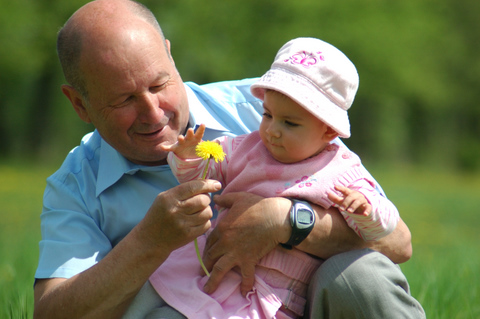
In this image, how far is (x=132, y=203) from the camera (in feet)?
9.09

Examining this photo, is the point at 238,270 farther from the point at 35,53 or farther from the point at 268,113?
the point at 35,53

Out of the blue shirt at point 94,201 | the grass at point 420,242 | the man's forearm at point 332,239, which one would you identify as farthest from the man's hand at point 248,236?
the grass at point 420,242

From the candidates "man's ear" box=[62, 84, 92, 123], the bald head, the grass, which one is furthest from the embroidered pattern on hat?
the grass

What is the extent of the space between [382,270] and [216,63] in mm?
19835

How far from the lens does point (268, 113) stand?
2.55 meters

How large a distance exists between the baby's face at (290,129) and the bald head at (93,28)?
757 millimetres

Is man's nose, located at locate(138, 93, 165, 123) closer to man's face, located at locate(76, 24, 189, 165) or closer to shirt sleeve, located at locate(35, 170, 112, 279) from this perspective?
man's face, located at locate(76, 24, 189, 165)

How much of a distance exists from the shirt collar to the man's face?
0.04 metres

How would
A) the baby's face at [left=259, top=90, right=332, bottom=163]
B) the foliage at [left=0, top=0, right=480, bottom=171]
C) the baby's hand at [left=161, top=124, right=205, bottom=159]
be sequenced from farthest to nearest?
the foliage at [left=0, top=0, right=480, bottom=171]
the baby's face at [left=259, top=90, right=332, bottom=163]
the baby's hand at [left=161, top=124, right=205, bottom=159]

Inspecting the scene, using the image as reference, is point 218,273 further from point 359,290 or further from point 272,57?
point 272,57

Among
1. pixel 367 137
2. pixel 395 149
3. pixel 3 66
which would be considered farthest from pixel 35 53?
pixel 395 149

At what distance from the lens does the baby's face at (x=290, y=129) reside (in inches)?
97.2

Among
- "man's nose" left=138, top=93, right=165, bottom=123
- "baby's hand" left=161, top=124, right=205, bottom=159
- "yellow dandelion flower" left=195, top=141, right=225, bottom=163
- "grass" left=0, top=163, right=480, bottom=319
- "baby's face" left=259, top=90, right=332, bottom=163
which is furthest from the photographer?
"grass" left=0, top=163, right=480, bottom=319

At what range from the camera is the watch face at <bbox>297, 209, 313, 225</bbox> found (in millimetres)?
2375
